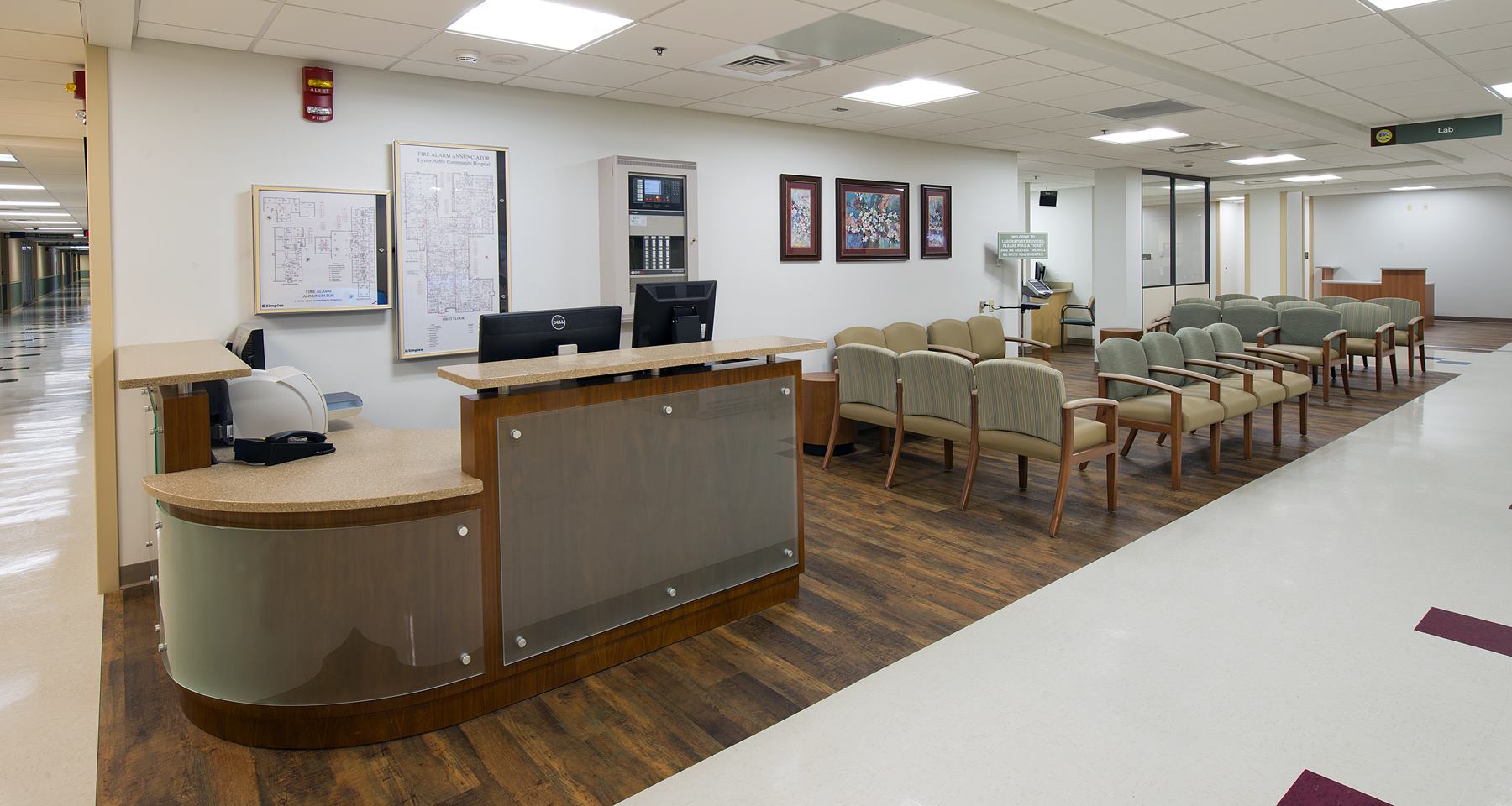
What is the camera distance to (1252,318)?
30.9ft

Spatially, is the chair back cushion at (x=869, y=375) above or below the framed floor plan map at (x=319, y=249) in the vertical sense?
below

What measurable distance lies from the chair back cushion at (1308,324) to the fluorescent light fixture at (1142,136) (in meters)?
2.34

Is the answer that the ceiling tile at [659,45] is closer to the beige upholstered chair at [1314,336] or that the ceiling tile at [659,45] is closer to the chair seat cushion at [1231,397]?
the chair seat cushion at [1231,397]

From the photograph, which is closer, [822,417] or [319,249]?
[319,249]

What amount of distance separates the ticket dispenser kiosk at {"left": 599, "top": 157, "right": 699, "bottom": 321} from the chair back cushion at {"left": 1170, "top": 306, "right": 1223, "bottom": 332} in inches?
251

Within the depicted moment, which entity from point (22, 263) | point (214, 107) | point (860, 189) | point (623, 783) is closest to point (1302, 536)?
point (623, 783)

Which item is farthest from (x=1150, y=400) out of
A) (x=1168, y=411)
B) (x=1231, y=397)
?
(x=1231, y=397)

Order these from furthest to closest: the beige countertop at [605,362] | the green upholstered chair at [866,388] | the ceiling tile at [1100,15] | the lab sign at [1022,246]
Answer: the lab sign at [1022,246] < the green upholstered chair at [866,388] < the ceiling tile at [1100,15] < the beige countertop at [605,362]

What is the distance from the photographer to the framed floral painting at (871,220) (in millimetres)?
7594

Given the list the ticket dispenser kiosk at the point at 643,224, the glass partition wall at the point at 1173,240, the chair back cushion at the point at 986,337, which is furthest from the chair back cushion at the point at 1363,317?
the ticket dispenser kiosk at the point at 643,224

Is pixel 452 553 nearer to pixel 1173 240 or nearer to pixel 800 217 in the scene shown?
pixel 800 217

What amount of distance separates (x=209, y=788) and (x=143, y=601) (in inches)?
78.4

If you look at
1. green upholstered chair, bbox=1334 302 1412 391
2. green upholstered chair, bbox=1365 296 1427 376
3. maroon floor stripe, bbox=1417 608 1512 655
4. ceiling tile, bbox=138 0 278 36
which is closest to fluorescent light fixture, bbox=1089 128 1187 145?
green upholstered chair, bbox=1334 302 1412 391

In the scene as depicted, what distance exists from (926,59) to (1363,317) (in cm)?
773
